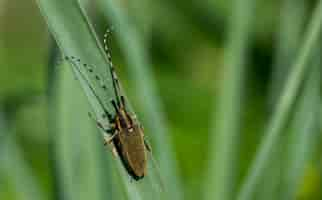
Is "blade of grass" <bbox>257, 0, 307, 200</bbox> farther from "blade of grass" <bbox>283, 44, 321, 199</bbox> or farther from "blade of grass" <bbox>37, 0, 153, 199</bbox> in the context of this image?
"blade of grass" <bbox>37, 0, 153, 199</bbox>

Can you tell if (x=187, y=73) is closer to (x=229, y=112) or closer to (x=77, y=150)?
(x=229, y=112)

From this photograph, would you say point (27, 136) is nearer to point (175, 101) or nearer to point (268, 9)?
point (175, 101)

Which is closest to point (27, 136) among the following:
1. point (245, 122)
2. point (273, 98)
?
point (245, 122)

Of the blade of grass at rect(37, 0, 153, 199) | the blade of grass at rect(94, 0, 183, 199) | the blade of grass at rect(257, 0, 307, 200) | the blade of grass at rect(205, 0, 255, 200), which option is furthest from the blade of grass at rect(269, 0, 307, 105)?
the blade of grass at rect(37, 0, 153, 199)

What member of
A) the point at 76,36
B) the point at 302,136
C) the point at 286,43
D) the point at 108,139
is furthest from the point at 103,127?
the point at 286,43

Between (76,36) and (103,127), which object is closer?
(76,36)
